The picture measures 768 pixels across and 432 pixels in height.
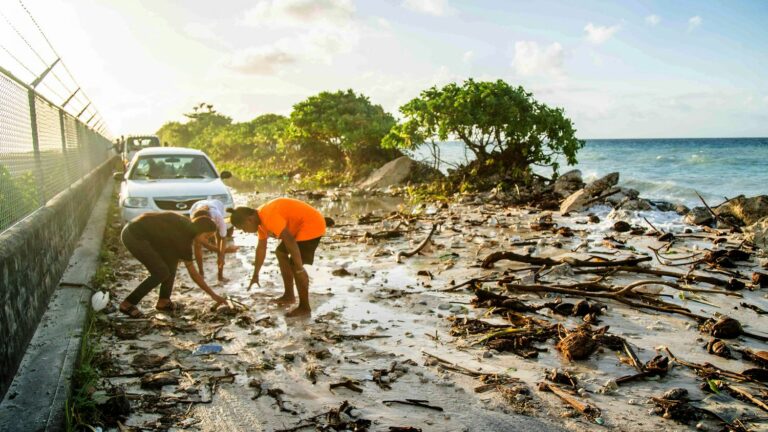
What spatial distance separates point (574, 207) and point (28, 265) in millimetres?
11443

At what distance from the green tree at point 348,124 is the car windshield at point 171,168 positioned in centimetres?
1254

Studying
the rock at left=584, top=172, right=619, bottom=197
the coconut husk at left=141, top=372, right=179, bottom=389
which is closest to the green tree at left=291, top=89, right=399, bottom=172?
the rock at left=584, top=172, right=619, bottom=197

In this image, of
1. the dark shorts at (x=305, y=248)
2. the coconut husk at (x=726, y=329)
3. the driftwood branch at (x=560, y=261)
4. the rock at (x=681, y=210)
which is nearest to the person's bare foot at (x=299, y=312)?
the dark shorts at (x=305, y=248)

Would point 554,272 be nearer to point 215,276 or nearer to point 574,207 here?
point 215,276

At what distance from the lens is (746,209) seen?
11.1 m

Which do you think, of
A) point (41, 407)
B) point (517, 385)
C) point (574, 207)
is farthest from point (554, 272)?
point (574, 207)

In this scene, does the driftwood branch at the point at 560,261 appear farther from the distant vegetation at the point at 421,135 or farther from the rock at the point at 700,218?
the distant vegetation at the point at 421,135

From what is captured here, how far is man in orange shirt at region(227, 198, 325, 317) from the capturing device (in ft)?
18.1

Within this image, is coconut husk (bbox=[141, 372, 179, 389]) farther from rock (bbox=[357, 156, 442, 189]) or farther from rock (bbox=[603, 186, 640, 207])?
rock (bbox=[357, 156, 442, 189])

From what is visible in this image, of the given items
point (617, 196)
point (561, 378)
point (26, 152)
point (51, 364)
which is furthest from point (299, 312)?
point (617, 196)

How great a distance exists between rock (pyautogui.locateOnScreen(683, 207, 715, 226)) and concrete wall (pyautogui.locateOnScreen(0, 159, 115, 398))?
11532 mm

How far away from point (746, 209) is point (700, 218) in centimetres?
85

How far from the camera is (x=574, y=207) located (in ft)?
43.0

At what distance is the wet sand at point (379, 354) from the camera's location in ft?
11.7
